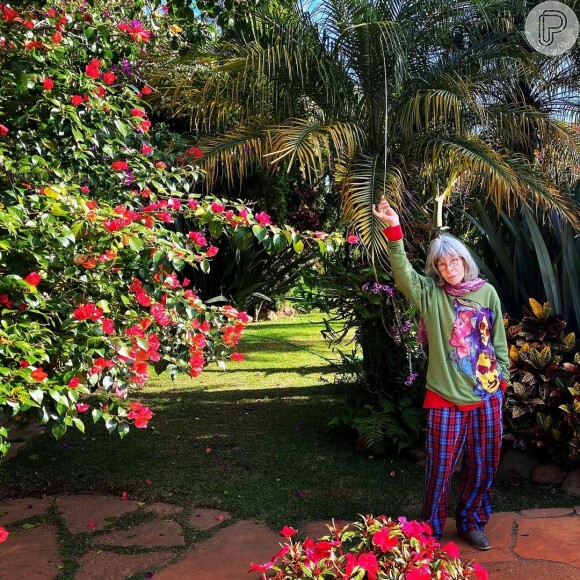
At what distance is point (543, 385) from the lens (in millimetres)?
3914

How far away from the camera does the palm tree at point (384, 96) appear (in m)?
4.10

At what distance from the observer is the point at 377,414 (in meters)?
4.40

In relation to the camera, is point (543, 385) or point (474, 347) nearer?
point (474, 347)

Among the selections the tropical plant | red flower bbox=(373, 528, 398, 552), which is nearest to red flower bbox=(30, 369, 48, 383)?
red flower bbox=(373, 528, 398, 552)

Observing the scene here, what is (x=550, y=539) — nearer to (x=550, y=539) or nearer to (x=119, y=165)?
(x=550, y=539)

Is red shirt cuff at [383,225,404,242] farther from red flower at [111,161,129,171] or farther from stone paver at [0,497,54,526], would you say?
stone paver at [0,497,54,526]

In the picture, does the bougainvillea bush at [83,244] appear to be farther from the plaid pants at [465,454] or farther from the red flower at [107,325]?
the plaid pants at [465,454]

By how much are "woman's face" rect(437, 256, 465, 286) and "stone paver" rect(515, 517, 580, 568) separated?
1.29 meters

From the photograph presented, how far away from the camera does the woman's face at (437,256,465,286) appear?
9.73ft

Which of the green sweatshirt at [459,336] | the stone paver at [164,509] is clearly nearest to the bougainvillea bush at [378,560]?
the green sweatshirt at [459,336]

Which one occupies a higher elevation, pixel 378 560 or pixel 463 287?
pixel 463 287

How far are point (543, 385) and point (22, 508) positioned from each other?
3.09 m

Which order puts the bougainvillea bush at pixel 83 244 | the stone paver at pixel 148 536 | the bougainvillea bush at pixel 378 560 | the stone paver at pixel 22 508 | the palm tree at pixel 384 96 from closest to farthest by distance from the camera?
the bougainvillea bush at pixel 378 560 < the bougainvillea bush at pixel 83 244 < the stone paver at pixel 148 536 < the stone paver at pixel 22 508 < the palm tree at pixel 384 96

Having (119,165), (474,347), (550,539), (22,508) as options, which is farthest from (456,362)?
(22,508)
